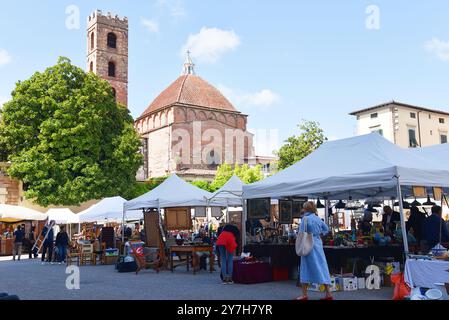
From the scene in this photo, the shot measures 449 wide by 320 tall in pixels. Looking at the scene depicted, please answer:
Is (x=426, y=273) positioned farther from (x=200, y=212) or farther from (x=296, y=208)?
(x=200, y=212)

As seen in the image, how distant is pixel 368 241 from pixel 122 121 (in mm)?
30524

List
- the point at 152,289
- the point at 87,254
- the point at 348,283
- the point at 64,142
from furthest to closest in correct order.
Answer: the point at 64,142 < the point at 87,254 < the point at 152,289 < the point at 348,283

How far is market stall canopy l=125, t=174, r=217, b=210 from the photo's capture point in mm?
17188

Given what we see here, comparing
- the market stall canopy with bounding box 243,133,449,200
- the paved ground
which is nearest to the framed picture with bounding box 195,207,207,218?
the paved ground

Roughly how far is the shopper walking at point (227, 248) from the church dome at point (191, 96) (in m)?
54.2

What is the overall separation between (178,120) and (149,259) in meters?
48.6

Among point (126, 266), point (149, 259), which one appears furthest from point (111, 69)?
point (126, 266)

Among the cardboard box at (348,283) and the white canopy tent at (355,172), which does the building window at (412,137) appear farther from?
the cardboard box at (348,283)

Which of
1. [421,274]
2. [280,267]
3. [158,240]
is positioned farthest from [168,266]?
[421,274]

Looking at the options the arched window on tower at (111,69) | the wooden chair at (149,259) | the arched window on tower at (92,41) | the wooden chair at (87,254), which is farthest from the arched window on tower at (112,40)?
the wooden chair at (149,259)

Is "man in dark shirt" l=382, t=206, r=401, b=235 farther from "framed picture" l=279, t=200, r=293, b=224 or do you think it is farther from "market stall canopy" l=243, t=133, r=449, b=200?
"market stall canopy" l=243, t=133, r=449, b=200

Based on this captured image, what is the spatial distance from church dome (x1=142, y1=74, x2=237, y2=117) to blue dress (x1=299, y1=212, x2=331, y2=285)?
57.3 meters

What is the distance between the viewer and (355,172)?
1036cm
